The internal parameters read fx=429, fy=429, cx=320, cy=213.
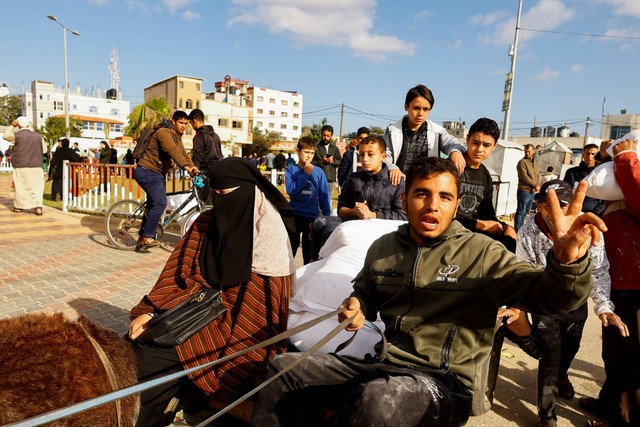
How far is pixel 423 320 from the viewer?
1838 mm

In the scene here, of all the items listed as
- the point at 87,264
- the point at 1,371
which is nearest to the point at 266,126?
the point at 87,264

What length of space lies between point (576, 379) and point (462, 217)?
1.53m

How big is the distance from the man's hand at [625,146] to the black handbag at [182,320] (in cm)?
257

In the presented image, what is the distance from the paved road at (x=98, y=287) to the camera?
3.04m

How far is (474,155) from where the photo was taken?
11.5ft

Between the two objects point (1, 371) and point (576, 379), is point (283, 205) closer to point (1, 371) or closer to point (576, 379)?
point (1, 371)

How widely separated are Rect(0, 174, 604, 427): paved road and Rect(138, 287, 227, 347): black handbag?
1826 millimetres

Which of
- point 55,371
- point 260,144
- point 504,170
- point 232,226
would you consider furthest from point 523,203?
point 260,144

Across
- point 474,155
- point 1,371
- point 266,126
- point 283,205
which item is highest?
point 266,126

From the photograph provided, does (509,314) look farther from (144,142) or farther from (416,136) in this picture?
(144,142)

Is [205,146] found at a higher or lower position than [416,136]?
lower

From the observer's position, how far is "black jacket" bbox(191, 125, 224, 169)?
705cm

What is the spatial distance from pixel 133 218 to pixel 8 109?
269ft

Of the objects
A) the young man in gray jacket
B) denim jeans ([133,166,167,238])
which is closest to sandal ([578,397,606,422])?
the young man in gray jacket
